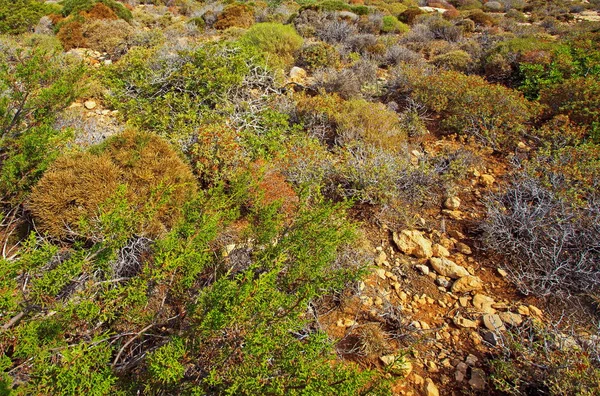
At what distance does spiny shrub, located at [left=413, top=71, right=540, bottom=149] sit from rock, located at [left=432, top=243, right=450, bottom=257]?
2504 mm

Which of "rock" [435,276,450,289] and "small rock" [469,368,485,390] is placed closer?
"small rock" [469,368,485,390]

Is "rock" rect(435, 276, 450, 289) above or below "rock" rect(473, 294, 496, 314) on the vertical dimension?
below

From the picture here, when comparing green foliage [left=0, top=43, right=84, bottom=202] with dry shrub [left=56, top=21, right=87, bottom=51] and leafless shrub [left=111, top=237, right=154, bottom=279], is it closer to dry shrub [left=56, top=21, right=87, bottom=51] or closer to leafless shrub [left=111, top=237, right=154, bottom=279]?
leafless shrub [left=111, top=237, right=154, bottom=279]

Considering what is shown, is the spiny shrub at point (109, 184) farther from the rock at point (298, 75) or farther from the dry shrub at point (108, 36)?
the dry shrub at point (108, 36)

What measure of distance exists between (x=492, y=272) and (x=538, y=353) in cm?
90

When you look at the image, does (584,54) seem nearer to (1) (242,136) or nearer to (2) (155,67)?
(1) (242,136)

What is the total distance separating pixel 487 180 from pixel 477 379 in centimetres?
277

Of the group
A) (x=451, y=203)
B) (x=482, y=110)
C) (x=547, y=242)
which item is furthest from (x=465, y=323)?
(x=482, y=110)

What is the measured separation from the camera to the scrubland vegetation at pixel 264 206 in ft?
5.81

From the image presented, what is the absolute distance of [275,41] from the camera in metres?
7.88

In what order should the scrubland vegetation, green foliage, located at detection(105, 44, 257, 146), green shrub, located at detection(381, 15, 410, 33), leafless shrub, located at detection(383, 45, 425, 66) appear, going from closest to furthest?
1. the scrubland vegetation
2. green foliage, located at detection(105, 44, 257, 146)
3. leafless shrub, located at detection(383, 45, 425, 66)
4. green shrub, located at detection(381, 15, 410, 33)

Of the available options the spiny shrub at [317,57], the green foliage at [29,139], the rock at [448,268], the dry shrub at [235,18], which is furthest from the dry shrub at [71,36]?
the rock at [448,268]

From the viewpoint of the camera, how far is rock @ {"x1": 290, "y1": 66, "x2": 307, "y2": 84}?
7007 mm

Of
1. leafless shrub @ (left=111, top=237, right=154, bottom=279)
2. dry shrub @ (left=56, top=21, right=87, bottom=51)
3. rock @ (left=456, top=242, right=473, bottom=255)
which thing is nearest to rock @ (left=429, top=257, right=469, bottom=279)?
rock @ (left=456, top=242, right=473, bottom=255)
